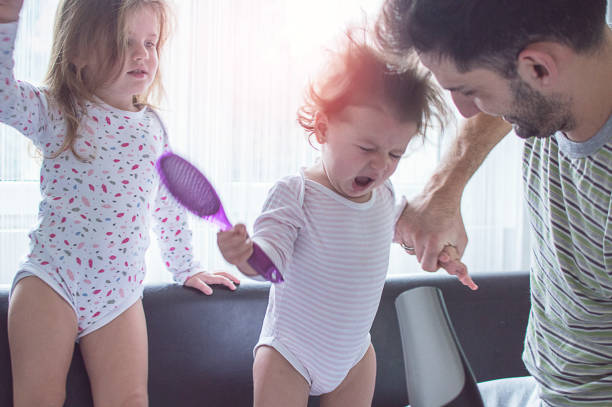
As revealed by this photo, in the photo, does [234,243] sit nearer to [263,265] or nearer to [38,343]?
[263,265]

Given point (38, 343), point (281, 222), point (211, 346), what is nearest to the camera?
point (281, 222)

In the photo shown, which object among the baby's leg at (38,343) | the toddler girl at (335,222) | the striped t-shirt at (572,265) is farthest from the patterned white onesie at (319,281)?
the baby's leg at (38,343)

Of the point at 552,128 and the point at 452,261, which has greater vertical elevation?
the point at 552,128

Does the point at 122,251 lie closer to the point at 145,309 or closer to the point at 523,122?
the point at 145,309

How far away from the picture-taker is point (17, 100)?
3.49 feet

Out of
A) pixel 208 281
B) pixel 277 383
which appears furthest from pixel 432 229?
pixel 208 281

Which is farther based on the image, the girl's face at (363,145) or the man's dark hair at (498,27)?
the girl's face at (363,145)

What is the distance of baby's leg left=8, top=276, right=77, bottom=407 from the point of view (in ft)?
3.45

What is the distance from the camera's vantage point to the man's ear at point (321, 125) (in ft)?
3.26

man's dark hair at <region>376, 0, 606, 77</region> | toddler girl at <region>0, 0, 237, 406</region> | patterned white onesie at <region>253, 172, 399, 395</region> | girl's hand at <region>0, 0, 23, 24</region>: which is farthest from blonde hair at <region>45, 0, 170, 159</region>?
man's dark hair at <region>376, 0, 606, 77</region>

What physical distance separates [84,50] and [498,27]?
853 millimetres

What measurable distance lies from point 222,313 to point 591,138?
34.7 inches

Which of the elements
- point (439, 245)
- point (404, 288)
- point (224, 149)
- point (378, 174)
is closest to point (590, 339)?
point (439, 245)

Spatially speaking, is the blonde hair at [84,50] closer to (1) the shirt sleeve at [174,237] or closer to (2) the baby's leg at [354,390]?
(1) the shirt sleeve at [174,237]
